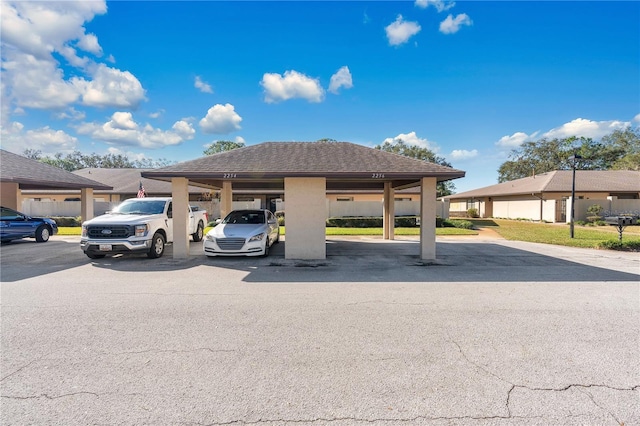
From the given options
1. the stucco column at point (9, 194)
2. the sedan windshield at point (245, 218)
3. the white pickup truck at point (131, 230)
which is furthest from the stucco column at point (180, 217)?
the stucco column at point (9, 194)

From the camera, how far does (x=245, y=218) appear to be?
11.7 m

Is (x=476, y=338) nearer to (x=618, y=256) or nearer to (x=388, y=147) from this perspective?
(x=618, y=256)

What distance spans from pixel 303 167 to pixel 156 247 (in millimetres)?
5497

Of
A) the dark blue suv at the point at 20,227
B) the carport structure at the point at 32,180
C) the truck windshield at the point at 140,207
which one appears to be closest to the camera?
the truck windshield at the point at 140,207

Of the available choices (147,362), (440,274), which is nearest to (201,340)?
(147,362)

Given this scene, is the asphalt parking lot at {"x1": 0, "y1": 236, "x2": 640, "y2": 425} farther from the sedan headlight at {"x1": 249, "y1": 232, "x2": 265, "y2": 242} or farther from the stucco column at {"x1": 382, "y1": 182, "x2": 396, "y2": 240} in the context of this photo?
the stucco column at {"x1": 382, "y1": 182, "x2": 396, "y2": 240}

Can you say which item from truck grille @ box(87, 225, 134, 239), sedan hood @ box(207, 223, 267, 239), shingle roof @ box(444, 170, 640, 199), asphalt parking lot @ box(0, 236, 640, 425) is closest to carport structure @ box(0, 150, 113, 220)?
truck grille @ box(87, 225, 134, 239)

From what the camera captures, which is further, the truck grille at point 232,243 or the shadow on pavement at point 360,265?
the truck grille at point 232,243

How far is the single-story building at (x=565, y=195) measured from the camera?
2636 cm

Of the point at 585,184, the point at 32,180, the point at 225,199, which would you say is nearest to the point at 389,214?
the point at 225,199

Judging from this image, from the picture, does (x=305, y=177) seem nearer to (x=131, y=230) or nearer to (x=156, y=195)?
(x=131, y=230)

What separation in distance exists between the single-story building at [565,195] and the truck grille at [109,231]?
97.6 feet

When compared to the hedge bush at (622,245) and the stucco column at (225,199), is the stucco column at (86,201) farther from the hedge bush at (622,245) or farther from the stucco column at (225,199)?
the hedge bush at (622,245)

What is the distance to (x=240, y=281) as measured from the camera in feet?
24.8
